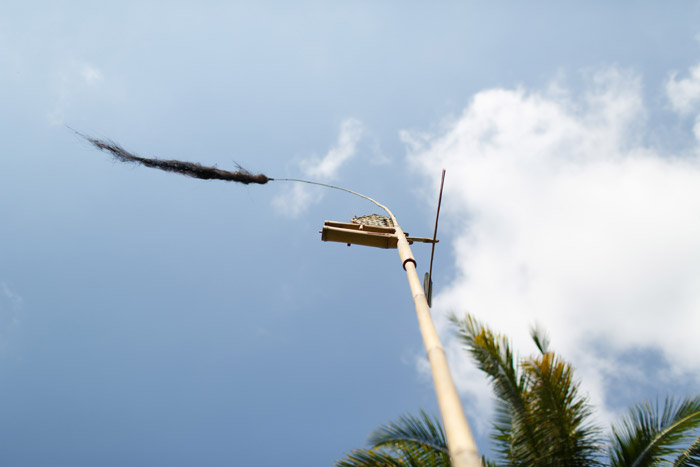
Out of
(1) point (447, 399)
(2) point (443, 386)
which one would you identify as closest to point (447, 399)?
(1) point (447, 399)

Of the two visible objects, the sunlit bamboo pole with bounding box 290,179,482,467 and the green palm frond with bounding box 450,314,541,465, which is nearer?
the sunlit bamboo pole with bounding box 290,179,482,467

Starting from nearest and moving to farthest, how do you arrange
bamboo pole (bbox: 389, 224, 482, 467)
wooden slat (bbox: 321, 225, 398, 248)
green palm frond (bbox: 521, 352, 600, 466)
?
bamboo pole (bbox: 389, 224, 482, 467)
green palm frond (bbox: 521, 352, 600, 466)
wooden slat (bbox: 321, 225, 398, 248)

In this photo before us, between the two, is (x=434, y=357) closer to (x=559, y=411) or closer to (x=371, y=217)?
(x=559, y=411)

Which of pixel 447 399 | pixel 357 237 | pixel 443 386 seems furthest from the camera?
pixel 357 237

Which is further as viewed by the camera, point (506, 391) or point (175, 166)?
point (175, 166)

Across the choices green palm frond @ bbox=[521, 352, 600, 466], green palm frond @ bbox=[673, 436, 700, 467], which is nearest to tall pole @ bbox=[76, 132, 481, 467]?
green palm frond @ bbox=[521, 352, 600, 466]

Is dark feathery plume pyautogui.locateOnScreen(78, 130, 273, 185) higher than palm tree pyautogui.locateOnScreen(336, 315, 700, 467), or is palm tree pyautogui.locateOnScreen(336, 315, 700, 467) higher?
A: dark feathery plume pyautogui.locateOnScreen(78, 130, 273, 185)

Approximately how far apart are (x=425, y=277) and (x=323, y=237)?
1.71 meters

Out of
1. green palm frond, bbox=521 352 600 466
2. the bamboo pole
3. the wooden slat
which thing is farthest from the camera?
the wooden slat

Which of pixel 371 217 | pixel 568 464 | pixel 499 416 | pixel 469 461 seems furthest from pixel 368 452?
pixel 371 217

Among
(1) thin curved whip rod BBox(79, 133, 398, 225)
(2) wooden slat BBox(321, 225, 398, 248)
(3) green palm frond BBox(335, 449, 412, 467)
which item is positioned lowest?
(3) green palm frond BBox(335, 449, 412, 467)

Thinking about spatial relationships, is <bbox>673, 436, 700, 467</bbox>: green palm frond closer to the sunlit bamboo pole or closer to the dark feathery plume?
the sunlit bamboo pole

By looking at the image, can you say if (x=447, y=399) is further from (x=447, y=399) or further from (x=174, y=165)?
(x=174, y=165)

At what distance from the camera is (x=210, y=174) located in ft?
25.5
